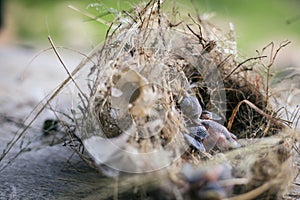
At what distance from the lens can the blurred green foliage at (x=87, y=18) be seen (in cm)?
312

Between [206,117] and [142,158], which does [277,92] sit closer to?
[206,117]

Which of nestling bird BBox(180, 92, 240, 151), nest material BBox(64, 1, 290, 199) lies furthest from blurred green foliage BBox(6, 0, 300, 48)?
nestling bird BBox(180, 92, 240, 151)

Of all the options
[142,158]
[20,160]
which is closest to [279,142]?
[142,158]

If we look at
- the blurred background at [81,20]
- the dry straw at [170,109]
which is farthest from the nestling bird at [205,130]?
the blurred background at [81,20]

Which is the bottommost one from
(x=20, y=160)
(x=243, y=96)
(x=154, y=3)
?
(x=20, y=160)

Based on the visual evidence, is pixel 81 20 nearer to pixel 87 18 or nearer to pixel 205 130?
pixel 87 18

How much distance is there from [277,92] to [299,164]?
18 cm

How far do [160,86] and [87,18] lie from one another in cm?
237

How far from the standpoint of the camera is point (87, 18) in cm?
296

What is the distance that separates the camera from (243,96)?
2.70 ft

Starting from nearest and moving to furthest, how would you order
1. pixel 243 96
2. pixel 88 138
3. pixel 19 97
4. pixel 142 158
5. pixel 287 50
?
pixel 142 158 → pixel 88 138 → pixel 243 96 → pixel 19 97 → pixel 287 50

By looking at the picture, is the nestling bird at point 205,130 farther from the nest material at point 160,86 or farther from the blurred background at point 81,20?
the blurred background at point 81,20

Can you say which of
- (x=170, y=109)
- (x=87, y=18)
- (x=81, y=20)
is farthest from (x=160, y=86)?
(x=81, y=20)

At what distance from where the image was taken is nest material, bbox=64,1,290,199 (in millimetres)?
614
